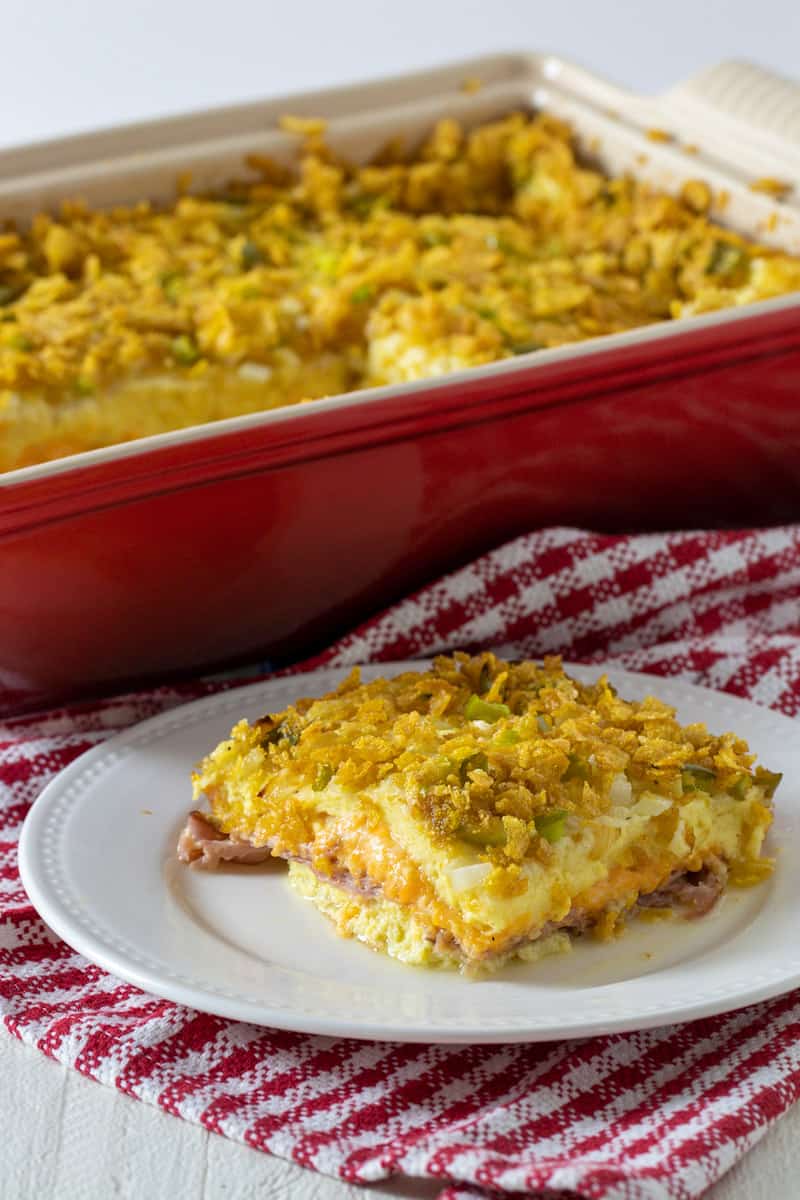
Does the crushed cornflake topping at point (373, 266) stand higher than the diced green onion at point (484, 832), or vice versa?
the crushed cornflake topping at point (373, 266)

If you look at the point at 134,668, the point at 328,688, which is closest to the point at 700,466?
the point at 328,688

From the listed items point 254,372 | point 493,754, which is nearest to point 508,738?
point 493,754

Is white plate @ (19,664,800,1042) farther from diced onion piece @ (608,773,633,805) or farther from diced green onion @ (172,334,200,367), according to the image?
diced green onion @ (172,334,200,367)

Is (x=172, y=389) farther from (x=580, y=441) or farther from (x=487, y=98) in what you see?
(x=487, y=98)

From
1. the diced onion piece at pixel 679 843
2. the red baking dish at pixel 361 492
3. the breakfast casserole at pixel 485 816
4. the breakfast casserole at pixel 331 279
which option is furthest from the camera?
the breakfast casserole at pixel 331 279

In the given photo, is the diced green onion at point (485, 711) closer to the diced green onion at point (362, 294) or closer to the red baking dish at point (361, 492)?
the red baking dish at point (361, 492)

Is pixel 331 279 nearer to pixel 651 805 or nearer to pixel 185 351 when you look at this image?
pixel 185 351

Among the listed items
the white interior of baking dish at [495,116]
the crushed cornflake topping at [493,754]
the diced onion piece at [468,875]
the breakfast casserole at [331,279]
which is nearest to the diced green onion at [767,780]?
the crushed cornflake topping at [493,754]

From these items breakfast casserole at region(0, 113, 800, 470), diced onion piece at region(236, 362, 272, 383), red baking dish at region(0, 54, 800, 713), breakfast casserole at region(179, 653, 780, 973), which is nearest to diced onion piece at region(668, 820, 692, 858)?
breakfast casserole at region(179, 653, 780, 973)
